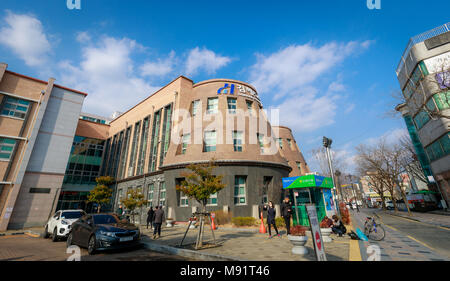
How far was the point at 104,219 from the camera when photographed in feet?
31.1

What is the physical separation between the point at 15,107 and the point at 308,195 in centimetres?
3427

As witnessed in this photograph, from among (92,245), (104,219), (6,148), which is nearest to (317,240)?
(92,245)

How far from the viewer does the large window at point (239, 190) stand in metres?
18.9

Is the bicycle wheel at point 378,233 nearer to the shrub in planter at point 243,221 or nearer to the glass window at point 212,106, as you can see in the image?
the shrub in planter at point 243,221

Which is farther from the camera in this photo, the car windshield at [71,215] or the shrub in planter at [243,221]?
the shrub in planter at [243,221]

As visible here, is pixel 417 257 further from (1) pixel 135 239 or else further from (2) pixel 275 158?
(2) pixel 275 158

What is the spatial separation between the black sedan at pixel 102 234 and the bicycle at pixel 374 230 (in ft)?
38.3

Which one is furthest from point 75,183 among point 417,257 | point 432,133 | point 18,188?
point 432,133

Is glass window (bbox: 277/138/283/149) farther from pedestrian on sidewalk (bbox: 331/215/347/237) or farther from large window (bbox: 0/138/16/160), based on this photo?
large window (bbox: 0/138/16/160)

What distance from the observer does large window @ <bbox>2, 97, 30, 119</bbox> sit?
22.4 metres

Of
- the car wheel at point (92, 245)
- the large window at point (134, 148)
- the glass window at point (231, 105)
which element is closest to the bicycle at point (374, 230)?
the car wheel at point (92, 245)

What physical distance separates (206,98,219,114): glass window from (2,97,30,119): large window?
22.3m

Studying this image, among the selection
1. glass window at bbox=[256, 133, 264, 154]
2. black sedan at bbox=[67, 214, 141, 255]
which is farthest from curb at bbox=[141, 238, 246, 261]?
glass window at bbox=[256, 133, 264, 154]

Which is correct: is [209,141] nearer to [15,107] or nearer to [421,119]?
[15,107]
